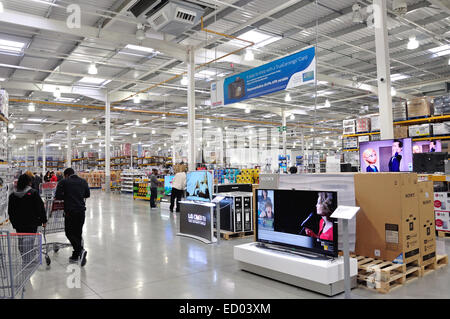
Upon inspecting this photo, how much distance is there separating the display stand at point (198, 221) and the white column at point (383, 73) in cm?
396

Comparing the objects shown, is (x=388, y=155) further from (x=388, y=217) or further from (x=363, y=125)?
(x=363, y=125)

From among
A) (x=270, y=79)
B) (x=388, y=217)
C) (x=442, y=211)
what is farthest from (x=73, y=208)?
(x=442, y=211)

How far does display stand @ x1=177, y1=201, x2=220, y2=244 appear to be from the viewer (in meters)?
6.80

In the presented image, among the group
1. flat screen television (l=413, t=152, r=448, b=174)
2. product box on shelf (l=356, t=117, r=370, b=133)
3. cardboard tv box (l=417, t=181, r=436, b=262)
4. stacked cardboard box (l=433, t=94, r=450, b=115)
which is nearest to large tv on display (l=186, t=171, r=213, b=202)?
cardboard tv box (l=417, t=181, r=436, b=262)

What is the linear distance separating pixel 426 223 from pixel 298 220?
6.24 feet

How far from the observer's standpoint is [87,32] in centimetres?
968

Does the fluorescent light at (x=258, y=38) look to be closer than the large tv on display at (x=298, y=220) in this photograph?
No

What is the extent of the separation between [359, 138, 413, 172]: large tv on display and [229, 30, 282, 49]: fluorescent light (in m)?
5.33

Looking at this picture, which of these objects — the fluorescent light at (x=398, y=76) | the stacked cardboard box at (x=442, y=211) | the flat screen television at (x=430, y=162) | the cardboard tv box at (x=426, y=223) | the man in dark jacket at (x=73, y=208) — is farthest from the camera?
the fluorescent light at (x=398, y=76)

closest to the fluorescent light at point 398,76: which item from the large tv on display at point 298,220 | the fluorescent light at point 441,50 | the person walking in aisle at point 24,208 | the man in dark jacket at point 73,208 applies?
the fluorescent light at point 441,50

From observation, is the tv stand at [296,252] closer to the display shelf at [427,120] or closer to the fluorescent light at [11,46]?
the display shelf at [427,120]

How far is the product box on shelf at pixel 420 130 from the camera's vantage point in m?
8.26

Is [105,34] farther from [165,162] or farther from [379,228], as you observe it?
[165,162]
